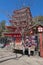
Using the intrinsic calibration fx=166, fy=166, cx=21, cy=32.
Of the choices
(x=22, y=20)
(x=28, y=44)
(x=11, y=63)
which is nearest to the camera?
(x=11, y=63)

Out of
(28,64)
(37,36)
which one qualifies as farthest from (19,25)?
(28,64)

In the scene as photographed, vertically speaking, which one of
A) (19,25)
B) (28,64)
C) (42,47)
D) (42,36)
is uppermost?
(19,25)

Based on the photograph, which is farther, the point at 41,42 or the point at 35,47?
the point at 35,47

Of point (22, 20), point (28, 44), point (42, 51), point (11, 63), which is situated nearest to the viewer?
point (11, 63)

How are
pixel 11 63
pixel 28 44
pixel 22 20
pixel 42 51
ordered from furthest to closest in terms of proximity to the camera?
pixel 22 20 < pixel 28 44 < pixel 42 51 < pixel 11 63

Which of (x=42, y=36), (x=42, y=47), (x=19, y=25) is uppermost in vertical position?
(x=19, y=25)

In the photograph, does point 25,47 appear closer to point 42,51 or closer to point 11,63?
point 42,51

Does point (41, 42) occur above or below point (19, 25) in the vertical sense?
below

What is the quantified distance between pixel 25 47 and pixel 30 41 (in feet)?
2.47

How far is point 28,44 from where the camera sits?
15.7 metres

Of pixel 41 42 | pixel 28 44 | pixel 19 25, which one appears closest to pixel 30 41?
pixel 28 44

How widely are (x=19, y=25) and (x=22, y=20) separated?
715mm

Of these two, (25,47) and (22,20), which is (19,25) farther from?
(25,47)

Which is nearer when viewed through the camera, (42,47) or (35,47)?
(42,47)
